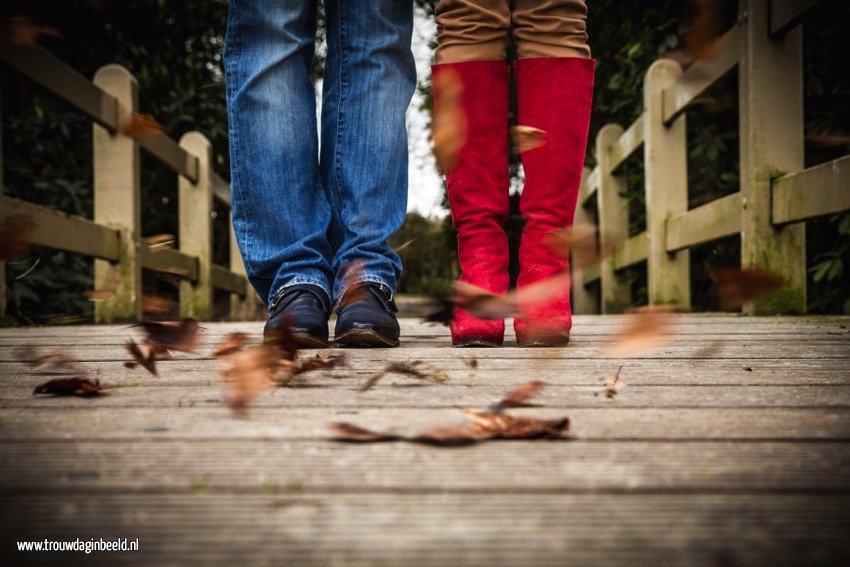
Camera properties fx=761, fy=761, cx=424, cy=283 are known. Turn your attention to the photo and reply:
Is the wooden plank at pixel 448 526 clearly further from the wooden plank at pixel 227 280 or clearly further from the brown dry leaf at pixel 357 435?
the wooden plank at pixel 227 280

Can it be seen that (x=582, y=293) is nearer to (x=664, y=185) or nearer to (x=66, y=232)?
(x=664, y=185)

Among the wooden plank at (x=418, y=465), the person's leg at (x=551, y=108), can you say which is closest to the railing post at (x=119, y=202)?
the person's leg at (x=551, y=108)

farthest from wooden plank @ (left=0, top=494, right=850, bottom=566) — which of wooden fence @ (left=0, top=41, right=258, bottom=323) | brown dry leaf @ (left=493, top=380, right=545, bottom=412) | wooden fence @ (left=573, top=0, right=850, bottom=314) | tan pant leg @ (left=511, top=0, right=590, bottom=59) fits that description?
wooden fence @ (left=0, top=41, right=258, bottom=323)

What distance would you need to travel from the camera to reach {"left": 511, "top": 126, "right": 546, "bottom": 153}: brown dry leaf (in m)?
1.49

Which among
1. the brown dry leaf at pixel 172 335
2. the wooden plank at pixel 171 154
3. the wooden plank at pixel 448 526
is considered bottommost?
the wooden plank at pixel 448 526

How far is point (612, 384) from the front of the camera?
3.19ft

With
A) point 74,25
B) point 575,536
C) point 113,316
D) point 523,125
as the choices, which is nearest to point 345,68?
point 523,125

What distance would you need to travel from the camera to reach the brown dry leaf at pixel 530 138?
4.90 feet

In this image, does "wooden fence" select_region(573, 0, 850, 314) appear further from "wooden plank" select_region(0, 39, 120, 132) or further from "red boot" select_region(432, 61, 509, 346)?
"wooden plank" select_region(0, 39, 120, 132)

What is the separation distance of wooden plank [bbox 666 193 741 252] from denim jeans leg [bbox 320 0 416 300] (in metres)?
1.31

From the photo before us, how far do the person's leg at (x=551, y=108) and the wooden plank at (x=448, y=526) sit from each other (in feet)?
3.26

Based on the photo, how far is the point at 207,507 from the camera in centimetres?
51

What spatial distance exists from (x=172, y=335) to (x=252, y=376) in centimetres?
55

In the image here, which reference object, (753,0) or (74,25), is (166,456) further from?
(74,25)
